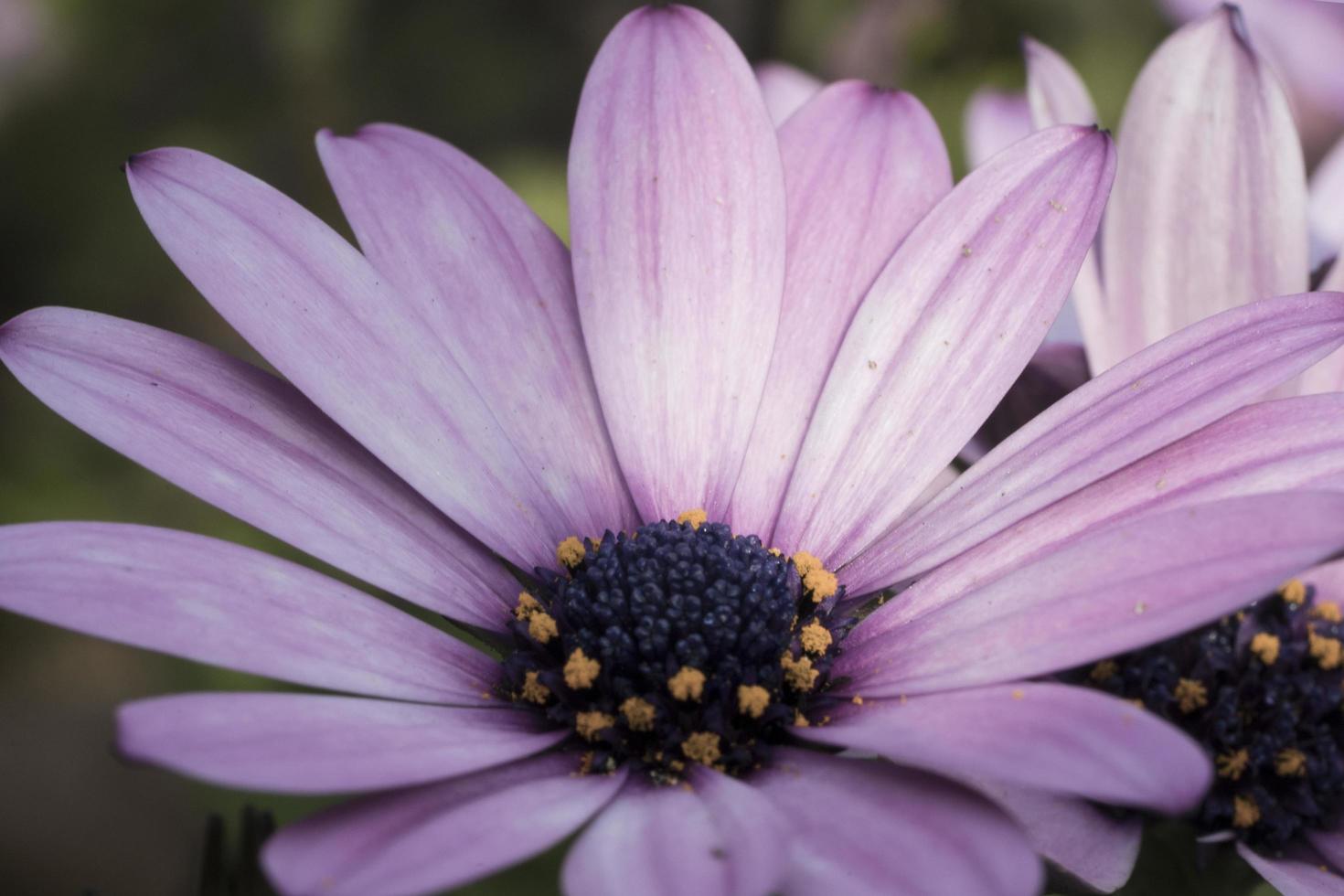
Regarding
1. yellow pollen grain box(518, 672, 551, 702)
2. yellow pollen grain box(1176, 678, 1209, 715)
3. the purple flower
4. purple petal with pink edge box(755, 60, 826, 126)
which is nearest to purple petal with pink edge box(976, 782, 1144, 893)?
the purple flower

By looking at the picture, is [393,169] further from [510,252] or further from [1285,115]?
[1285,115]

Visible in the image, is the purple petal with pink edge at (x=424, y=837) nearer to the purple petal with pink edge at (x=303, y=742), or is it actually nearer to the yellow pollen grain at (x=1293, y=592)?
the purple petal with pink edge at (x=303, y=742)

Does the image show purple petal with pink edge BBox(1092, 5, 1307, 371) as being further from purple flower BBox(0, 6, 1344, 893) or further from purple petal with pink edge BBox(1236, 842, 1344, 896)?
purple petal with pink edge BBox(1236, 842, 1344, 896)

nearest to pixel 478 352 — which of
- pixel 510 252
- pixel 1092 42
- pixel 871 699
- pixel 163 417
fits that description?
pixel 510 252

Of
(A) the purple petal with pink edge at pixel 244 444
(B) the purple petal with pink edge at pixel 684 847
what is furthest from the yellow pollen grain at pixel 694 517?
(B) the purple petal with pink edge at pixel 684 847

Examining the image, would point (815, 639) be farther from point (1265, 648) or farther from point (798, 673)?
point (1265, 648)
